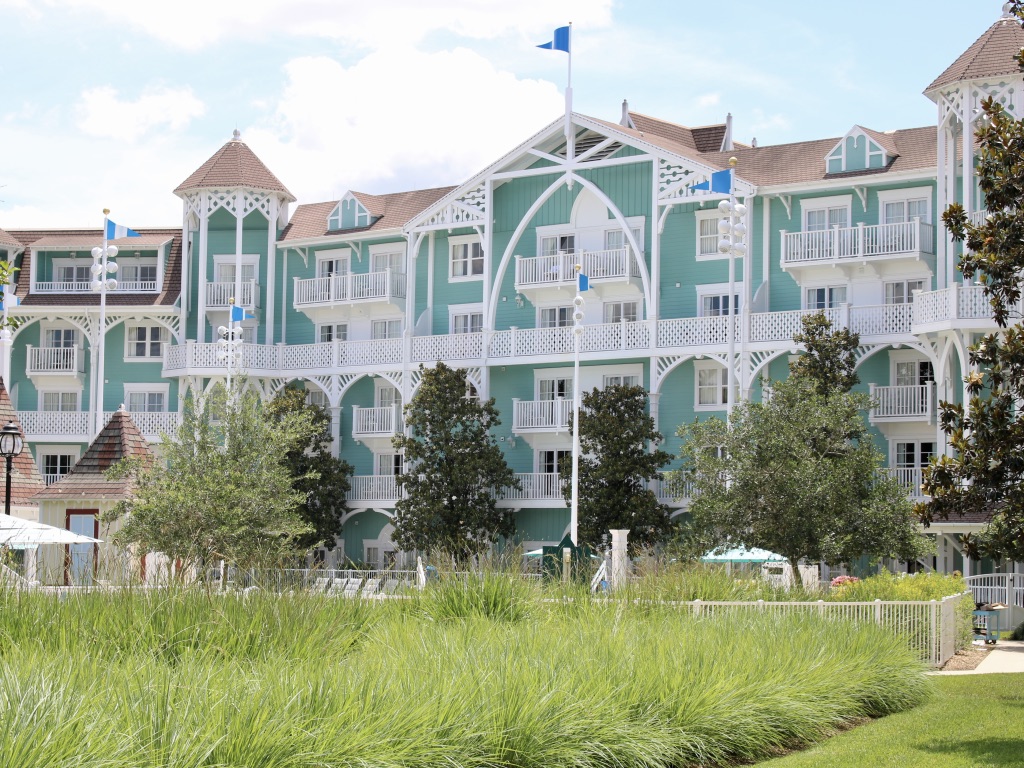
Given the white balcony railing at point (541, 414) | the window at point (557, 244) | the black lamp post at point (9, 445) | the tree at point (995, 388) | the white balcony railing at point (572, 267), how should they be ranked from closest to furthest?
1. the tree at point (995, 388)
2. the black lamp post at point (9, 445)
3. the white balcony railing at point (541, 414)
4. the white balcony railing at point (572, 267)
5. the window at point (557, 244)

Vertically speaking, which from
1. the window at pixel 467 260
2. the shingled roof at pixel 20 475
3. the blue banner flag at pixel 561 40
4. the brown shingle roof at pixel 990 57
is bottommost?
the shingled roof at pixel 20 475

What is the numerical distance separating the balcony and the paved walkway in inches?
490

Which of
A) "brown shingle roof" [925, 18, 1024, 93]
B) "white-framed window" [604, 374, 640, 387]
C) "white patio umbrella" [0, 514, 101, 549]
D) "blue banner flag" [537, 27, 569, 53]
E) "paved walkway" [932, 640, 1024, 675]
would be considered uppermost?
"blue banner flag" [537, 27, 569, 53]

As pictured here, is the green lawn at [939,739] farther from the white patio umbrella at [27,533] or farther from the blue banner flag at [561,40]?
the blue banner flag at [561,40]

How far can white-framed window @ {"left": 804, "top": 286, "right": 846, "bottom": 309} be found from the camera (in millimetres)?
44938

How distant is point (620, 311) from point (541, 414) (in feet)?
14.0

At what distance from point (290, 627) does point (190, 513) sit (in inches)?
799

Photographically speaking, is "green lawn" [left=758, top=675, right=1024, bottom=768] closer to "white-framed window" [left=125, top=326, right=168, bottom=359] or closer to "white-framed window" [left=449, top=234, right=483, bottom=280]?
"white-framed window" [left=449, top=234, right=483, bottom=280]

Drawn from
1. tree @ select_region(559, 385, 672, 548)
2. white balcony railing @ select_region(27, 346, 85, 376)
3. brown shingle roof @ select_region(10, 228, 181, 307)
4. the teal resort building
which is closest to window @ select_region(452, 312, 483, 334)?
the teal resort building

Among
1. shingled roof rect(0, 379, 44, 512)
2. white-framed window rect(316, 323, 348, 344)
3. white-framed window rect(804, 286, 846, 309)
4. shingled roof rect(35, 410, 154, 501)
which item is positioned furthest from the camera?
white-framed window rect(316, 323, 348, 344)

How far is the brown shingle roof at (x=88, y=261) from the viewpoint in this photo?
56281mm

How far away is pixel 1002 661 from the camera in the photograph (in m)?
24.6

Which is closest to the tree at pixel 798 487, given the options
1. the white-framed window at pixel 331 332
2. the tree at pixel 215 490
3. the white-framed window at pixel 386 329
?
the tree at pixel 215 490

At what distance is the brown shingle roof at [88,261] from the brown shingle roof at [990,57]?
95.9ft
